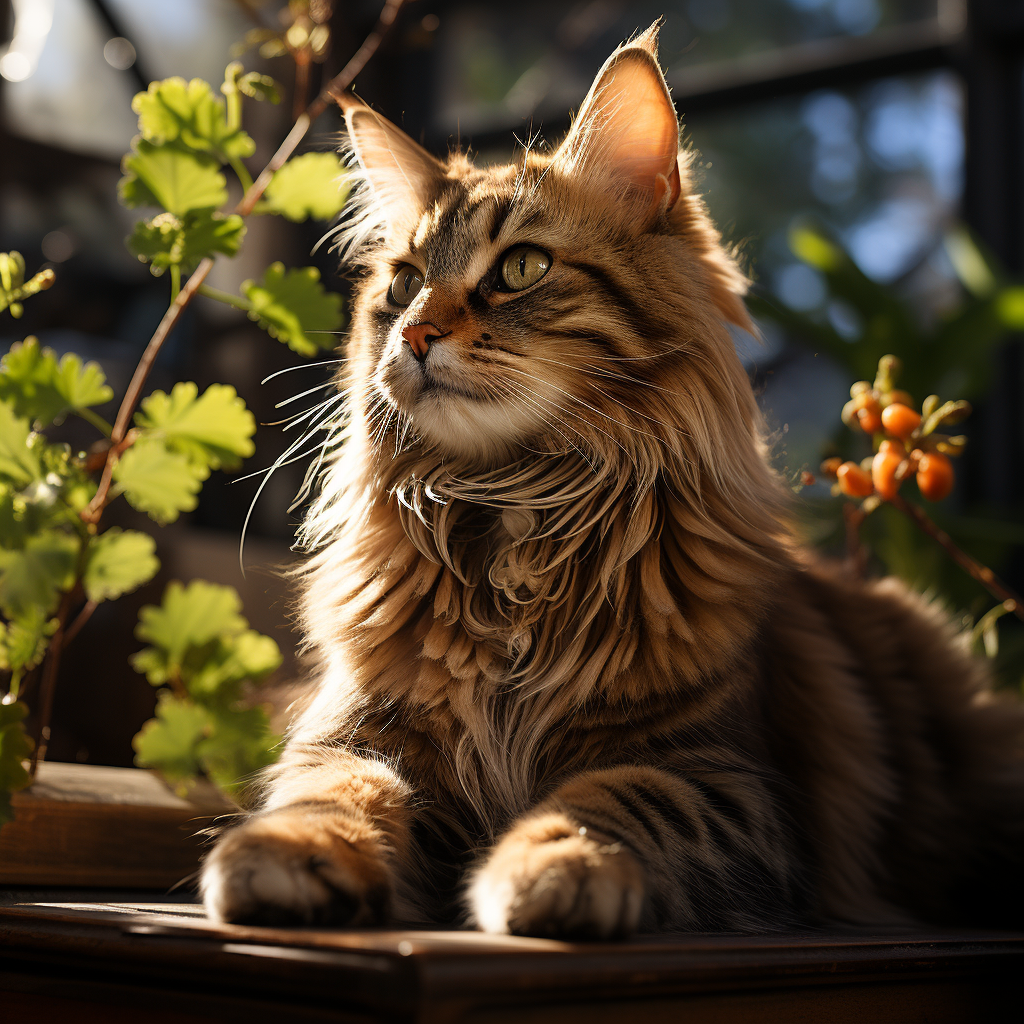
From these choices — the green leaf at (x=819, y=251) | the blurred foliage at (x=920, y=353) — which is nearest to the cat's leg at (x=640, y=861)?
the blurred foliage at (x=920, y=353)

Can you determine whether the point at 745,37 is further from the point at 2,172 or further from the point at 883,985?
the point at 883,985

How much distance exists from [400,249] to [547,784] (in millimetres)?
870

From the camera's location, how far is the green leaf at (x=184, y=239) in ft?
4.24

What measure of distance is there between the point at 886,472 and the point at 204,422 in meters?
0.95

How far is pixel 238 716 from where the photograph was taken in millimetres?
1467

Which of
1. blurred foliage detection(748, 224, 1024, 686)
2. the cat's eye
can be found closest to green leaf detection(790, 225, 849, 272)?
blurred foliage detection(748, 224, 1024, 686)

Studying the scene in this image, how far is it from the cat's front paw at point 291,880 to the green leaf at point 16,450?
62cm

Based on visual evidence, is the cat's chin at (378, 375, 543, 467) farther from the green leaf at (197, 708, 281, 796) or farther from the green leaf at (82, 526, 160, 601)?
the green leaf at (197, 708, 281, 796)

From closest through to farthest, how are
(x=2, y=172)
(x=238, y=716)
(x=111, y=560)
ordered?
(x=111, y=560) < (x=238, y=716) < (x=2, y=172)

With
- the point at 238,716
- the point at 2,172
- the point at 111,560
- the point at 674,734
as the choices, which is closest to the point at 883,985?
the point at 674,734

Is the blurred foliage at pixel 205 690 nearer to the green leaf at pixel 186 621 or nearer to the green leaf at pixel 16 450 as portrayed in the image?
the green leaf at pixel 186 621

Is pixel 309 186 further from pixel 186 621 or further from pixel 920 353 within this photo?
pixel 920 353

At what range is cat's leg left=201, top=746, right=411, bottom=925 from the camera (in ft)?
2.56

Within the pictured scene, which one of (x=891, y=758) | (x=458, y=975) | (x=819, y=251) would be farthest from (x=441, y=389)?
(x=819, y=251)
